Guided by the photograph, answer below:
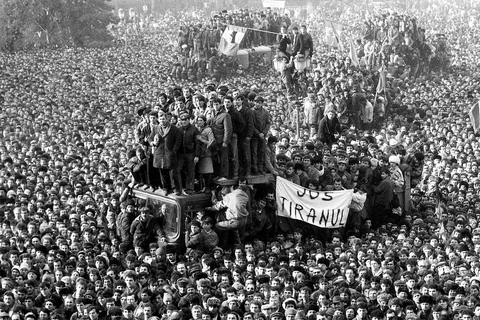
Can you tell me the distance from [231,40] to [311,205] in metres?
23.4

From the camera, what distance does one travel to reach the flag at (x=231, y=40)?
4603 centimetres

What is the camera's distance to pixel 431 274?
1955 cm

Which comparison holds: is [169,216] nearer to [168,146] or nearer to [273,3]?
[168,146]

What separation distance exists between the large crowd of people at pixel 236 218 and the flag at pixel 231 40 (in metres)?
11.1


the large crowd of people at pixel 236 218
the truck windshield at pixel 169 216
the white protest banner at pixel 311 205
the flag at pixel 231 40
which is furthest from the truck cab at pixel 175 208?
the flag at pixel 231 40

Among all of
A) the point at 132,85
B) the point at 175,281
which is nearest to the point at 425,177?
the point at 175,281

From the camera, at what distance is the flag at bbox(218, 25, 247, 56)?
1812 inches

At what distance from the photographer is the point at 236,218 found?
2231cm

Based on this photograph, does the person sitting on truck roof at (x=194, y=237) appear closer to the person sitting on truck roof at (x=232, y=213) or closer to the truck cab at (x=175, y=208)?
the truck cab at (x=175, y=208)

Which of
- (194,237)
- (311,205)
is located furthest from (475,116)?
(194,237)

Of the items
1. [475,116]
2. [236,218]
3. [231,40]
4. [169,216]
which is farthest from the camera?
[231,40]

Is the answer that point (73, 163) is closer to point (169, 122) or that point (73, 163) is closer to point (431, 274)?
point (169, 122)

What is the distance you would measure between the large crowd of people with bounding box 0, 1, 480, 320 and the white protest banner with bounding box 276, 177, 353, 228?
362 mm

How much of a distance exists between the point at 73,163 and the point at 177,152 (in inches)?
286
